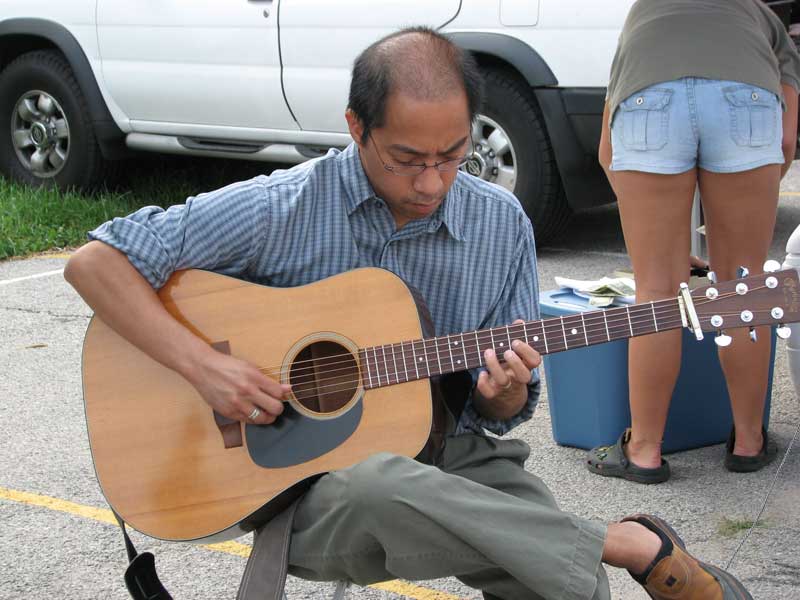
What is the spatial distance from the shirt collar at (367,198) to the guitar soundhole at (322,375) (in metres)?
0.31

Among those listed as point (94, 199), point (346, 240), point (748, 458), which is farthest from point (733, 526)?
point (94, 199)

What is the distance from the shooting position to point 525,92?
18.9 feet

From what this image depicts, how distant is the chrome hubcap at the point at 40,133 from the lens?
23.8 feet

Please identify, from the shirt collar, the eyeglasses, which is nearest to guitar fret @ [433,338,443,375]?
the shirt collar

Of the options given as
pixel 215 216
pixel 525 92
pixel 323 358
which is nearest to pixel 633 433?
pixel 323 358

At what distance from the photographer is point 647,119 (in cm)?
325

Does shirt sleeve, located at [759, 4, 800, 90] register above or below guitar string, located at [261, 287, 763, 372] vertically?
above

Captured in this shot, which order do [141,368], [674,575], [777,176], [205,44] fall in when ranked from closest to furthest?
[674,575]
[141,368]
[777,176]
[205,44]

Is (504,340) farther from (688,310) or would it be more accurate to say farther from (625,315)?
(688,310)

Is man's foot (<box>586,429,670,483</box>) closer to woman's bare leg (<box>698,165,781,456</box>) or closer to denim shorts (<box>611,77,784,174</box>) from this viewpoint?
woman's bare leg (<box>698,165,781,456</box>)

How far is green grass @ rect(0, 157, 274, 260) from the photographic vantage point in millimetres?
6832

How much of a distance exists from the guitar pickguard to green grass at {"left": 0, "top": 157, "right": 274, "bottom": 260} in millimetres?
4568

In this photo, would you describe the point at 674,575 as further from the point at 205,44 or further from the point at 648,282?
the point at 205,44

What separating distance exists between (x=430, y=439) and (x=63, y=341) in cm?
314
